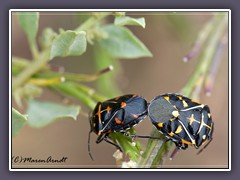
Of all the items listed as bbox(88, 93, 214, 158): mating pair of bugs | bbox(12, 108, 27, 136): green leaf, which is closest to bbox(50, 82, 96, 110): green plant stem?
bbox(88, 93, 214, 158): mating pair of bugs

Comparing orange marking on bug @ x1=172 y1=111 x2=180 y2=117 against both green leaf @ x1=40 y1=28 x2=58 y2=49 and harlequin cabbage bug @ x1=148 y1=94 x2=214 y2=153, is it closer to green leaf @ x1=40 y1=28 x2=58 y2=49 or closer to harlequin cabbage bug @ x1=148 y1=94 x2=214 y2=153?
harlequin cabbage bug @ x1=148 y1=94 x2=214 y2=153

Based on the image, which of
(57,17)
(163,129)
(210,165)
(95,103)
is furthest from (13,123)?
(57,17)

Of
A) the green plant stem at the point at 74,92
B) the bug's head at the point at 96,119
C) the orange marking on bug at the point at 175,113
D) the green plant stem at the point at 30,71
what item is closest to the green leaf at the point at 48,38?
the green plant stem at the point at 30,71

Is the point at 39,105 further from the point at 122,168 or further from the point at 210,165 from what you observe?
the point at 210,165

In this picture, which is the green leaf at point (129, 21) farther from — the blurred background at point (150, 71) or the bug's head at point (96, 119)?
the blurred background at point (150, 71)

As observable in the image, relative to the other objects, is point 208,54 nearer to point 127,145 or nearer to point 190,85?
point 190,85
